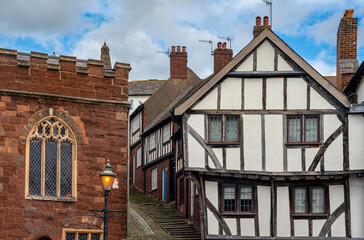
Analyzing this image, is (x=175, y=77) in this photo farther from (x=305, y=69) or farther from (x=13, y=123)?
(x=13, y=123)

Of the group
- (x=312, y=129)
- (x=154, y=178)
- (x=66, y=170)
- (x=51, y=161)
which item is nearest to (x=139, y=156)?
(x=154, y=178)

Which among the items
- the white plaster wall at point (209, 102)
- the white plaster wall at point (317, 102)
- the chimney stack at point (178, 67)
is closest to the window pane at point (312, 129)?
the white plaster wall at point (317, 102)

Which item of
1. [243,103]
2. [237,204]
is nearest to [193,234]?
[237,204]

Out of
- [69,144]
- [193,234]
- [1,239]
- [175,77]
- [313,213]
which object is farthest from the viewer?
[175,77]

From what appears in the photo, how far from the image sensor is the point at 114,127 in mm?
23734

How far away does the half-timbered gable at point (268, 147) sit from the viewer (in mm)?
27141

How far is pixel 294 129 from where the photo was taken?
27.6 m

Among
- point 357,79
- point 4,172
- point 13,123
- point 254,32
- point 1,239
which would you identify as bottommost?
point 1,239

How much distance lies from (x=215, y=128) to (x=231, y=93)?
4.62 feet

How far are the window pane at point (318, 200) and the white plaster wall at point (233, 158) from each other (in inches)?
121

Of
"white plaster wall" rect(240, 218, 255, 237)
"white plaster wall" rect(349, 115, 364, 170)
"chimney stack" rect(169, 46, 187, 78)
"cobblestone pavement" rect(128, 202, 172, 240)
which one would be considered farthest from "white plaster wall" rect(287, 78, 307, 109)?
"chimney stack" rect(169, 46, 187, 78)

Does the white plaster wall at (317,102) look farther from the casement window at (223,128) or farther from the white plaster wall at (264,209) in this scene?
the white plaster wall at (264,209)

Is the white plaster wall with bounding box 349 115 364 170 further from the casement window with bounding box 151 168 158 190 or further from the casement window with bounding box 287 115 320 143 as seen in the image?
the casement window with bounding box 151 168 158 190

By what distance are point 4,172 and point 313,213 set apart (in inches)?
448
